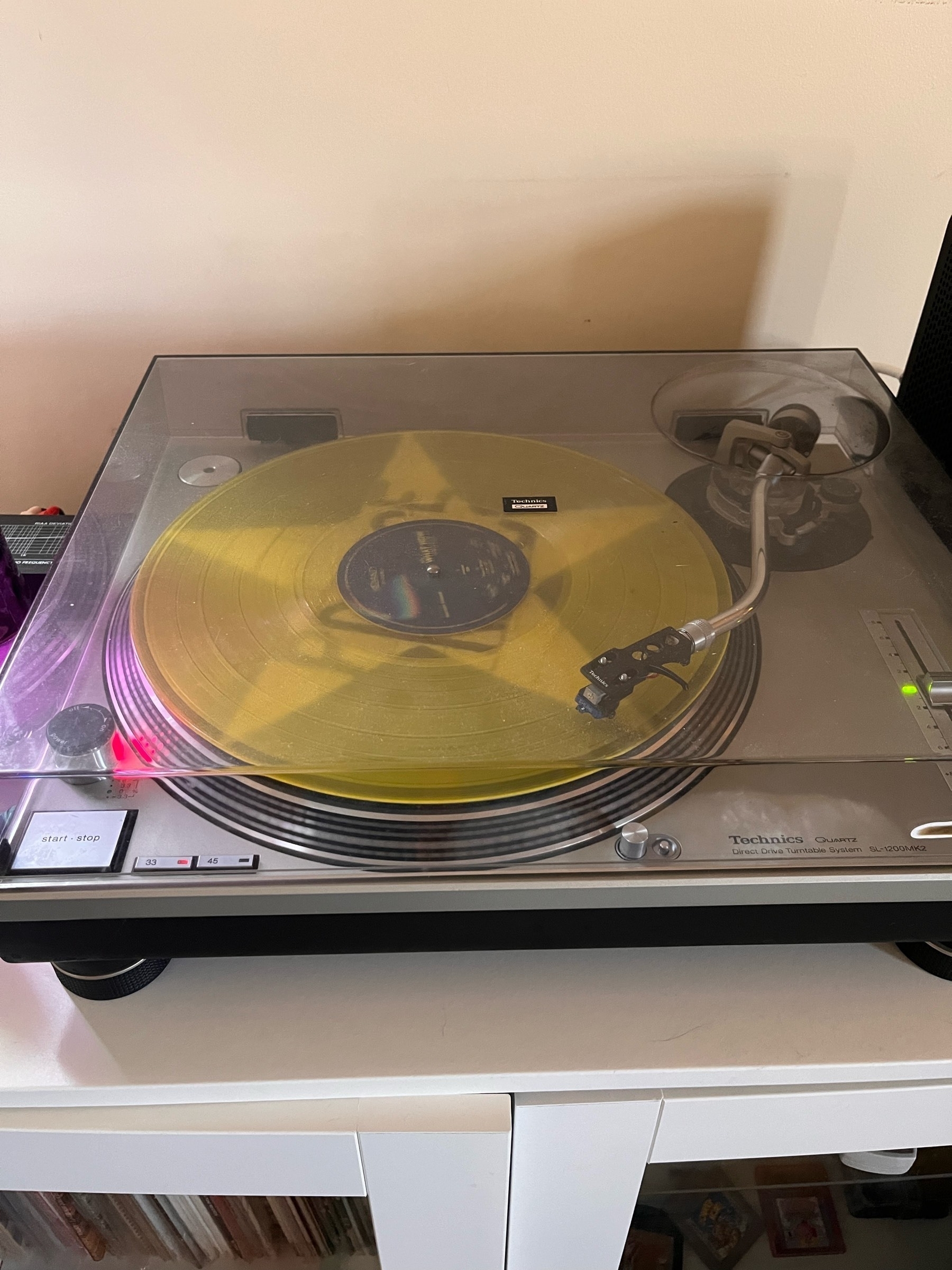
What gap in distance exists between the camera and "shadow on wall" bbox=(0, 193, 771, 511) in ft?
3.01

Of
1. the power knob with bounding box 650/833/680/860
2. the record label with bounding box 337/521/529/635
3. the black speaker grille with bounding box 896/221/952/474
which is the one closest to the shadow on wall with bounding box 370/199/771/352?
the black speaker grille with bounding box 896/221/952/474

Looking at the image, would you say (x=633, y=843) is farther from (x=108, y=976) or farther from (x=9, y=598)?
(x=9, y=598)

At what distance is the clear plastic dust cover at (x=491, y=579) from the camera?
1.78ft

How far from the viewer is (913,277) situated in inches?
37.3

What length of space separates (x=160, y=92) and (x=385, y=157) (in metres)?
0.19

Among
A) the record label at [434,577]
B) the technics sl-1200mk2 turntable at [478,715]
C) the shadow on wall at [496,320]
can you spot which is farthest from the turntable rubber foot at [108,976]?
the shadow on wall at [496,320]

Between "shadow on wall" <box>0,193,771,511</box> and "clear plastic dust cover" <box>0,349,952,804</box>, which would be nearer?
"clear plastic dust cover" <box>0,349,952,804</box>

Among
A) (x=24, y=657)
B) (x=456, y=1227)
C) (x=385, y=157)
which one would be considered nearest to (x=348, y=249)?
(x=385, y=157)

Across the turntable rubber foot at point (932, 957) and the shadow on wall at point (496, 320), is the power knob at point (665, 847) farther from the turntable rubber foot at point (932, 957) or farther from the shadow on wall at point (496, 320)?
the shadow on wall at point (496, 320)

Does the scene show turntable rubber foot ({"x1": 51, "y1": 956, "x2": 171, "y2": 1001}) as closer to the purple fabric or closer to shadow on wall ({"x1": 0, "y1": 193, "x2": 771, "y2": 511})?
the purple fabric

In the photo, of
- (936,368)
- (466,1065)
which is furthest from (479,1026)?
(936,368)

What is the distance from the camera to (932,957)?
582mm

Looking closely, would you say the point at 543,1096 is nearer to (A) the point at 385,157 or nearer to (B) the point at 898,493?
(B) the point at 898,493

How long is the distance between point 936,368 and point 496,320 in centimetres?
41
